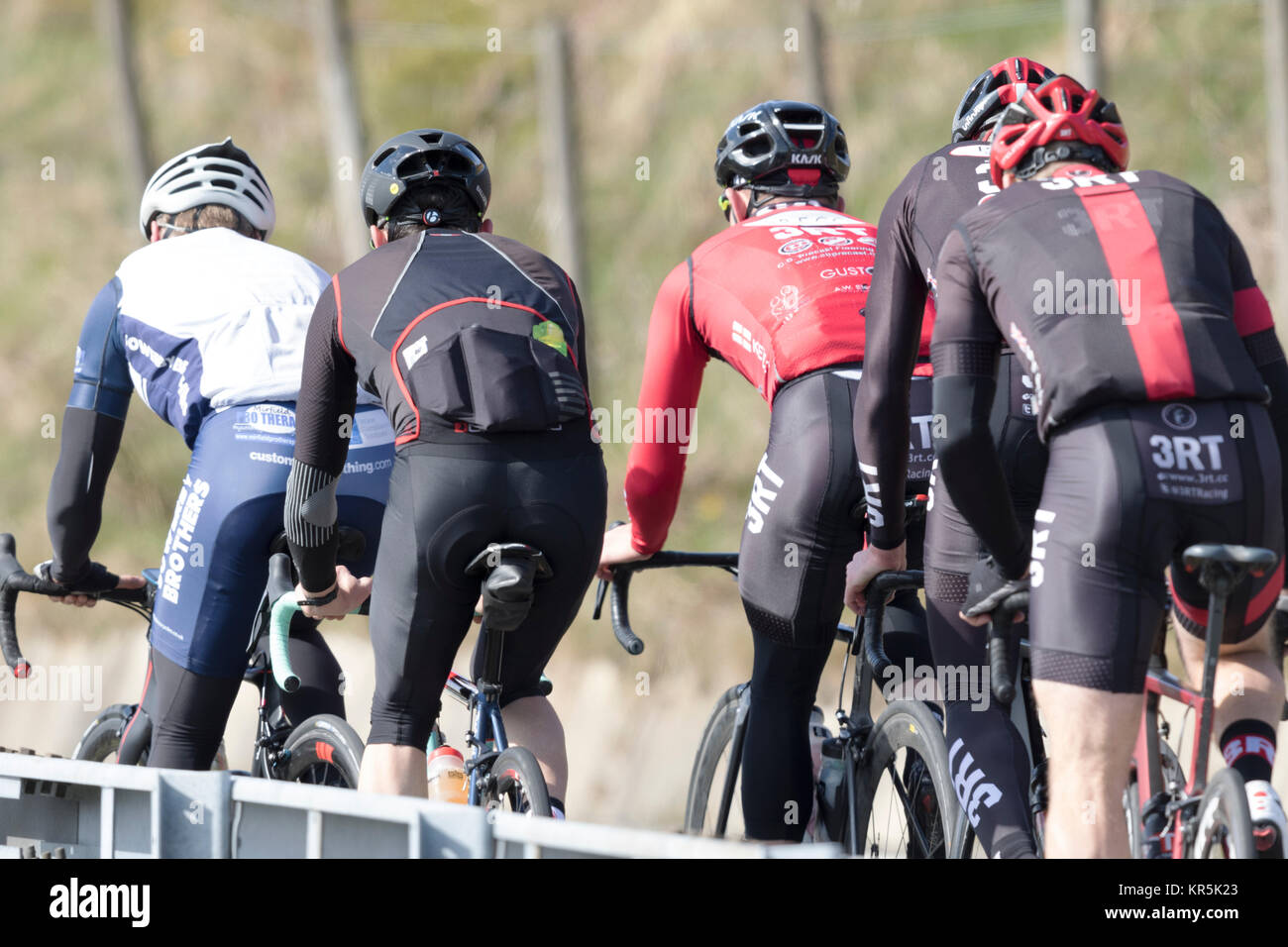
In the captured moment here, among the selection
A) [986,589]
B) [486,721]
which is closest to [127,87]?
[486,721]

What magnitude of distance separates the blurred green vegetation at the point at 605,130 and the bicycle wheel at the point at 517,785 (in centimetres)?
593

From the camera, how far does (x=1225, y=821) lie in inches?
135

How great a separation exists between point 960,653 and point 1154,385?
1.19 metres

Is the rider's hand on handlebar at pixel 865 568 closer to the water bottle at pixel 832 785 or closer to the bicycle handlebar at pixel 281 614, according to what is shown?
the water bottle at pixel 832 785

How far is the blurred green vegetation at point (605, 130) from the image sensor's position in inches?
598

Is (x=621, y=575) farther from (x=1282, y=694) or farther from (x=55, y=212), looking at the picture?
(x=55, y=212)

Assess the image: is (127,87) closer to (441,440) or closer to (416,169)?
(416,169)

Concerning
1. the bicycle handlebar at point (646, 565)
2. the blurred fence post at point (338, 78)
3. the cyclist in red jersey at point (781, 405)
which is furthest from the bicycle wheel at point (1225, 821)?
the blurred fence post at point (338, 78)

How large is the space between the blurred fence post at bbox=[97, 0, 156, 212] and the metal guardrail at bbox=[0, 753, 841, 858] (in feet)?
50.8

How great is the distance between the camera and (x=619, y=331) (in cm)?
1722

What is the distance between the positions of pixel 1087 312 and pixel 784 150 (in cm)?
203

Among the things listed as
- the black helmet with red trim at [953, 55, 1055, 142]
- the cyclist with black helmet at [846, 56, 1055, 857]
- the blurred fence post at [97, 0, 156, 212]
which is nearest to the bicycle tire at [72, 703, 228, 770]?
the cyclist with black helmet at [846, 56, 1055, 857]

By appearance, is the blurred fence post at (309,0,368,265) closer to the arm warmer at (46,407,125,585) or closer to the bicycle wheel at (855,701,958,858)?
the arm warmer at (46,407,125,585)
